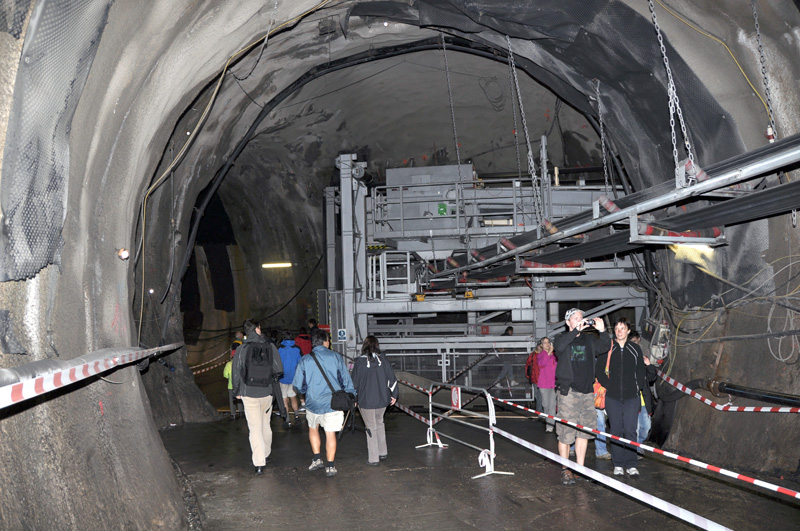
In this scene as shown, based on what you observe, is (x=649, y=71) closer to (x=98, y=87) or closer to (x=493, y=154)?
(x=98, y=87)

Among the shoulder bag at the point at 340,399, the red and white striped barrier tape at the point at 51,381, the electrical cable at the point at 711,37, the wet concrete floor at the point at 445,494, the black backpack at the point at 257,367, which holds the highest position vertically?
the electrical cable at the point at 711,37

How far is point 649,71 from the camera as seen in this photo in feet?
30.2

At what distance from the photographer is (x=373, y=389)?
27.5ft

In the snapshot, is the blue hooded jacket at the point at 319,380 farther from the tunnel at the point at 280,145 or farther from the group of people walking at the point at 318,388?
the tunnel at the point at 280,145

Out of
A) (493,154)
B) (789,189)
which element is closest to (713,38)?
(789,189)

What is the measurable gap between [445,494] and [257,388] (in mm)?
2727

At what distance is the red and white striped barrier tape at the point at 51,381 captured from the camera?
11.1ft

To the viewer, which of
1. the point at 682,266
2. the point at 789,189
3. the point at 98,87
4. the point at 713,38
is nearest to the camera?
the point at 98,87

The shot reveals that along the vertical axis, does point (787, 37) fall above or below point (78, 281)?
above

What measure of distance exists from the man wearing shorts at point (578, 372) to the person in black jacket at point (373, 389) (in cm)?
215

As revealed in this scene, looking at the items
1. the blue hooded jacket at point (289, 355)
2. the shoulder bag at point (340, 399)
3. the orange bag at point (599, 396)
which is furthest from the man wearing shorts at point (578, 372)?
the blue hooded jacket at point (289, 355)

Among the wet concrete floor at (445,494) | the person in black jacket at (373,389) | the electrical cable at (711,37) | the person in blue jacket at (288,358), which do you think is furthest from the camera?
the person in blue jacket at (288,358)

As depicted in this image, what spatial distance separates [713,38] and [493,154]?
11811 mm

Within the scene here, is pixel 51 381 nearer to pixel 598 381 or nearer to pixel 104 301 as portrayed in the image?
pixel 104 301
